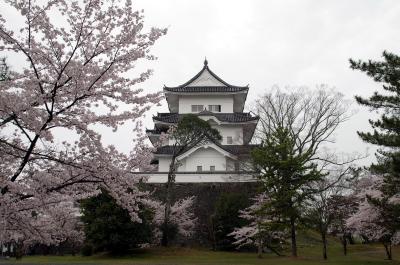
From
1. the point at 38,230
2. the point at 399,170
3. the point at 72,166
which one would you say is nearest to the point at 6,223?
the point at 38,230

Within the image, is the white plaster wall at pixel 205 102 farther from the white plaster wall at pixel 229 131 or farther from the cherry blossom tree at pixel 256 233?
the cherry blossom tree at pixel 256 233

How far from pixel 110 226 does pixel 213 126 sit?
43.8 feet

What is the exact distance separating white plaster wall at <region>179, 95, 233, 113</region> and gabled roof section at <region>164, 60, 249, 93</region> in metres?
0.68

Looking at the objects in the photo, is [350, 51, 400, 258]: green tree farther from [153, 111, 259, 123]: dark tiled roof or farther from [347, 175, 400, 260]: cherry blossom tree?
[153, 111, 259, 123]: dark tiled roof

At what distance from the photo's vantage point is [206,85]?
36.1 m

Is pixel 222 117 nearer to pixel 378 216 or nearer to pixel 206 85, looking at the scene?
pixel 206 85

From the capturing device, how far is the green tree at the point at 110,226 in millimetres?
22891

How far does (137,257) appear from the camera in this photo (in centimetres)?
2294

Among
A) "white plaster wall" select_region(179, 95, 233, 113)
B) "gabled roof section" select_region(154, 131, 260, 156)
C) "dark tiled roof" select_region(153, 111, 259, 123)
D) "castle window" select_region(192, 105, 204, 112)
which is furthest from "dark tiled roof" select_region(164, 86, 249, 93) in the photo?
"gabled roof section" select_region(154, 131, 260, 156)

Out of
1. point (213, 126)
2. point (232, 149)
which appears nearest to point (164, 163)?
point (213, 126)

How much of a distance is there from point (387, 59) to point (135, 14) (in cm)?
1227

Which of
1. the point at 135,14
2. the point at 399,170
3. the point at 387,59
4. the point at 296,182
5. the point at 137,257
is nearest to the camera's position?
the point at 135,14

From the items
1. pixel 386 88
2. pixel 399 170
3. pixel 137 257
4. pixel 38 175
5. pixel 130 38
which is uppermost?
pixel 386 88

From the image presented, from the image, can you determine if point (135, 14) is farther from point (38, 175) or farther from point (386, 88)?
point (386, 88)
